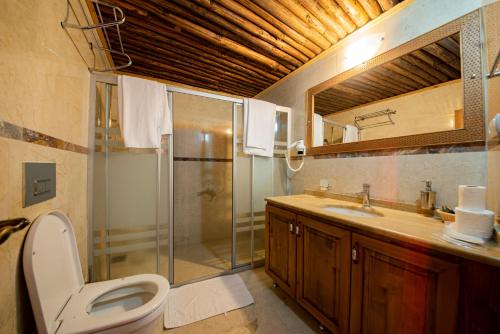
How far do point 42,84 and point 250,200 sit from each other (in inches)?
66.9

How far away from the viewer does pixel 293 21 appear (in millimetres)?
1424

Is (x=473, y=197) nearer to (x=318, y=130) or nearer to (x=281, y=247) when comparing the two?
(x=281, y=247)

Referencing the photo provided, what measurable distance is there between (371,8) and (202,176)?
2.47 metres

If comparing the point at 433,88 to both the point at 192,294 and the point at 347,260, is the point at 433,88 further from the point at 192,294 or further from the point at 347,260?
the point at 192,294

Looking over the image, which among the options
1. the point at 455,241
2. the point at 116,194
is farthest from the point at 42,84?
the point at 455,241

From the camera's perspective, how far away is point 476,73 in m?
0.92

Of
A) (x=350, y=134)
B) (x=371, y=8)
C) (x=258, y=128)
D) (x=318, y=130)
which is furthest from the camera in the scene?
(x=258, y=128)

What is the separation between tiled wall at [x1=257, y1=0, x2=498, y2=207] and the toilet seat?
1554 mm

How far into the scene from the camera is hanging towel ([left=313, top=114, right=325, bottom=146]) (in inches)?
69.8

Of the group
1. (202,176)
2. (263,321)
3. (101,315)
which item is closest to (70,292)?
(101,315)

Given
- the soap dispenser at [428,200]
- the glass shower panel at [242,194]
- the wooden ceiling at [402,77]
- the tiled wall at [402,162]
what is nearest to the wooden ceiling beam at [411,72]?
the wooden ceiling at [402,77]

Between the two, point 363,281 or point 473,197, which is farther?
point 363,281

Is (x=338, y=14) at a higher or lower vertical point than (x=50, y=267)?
higher

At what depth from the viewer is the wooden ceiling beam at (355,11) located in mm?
1276
